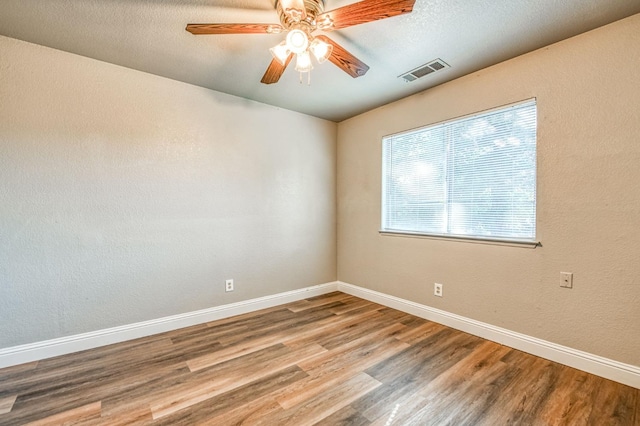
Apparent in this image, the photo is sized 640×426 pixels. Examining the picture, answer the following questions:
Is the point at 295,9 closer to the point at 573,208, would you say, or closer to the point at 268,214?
the point at 268,214

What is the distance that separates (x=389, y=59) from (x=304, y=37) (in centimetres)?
101

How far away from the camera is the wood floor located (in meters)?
1.62

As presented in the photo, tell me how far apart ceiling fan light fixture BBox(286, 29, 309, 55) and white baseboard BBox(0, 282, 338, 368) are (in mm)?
2611

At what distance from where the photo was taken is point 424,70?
2580 millimetres

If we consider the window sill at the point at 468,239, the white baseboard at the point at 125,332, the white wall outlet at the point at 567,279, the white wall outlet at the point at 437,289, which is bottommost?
the white baseboard at the point at 125,332

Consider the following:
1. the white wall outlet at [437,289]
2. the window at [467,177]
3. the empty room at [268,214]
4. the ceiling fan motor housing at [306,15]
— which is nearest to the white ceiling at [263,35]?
the empty room at [268,214]

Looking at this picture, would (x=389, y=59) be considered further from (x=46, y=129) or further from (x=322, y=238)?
(x=46, y=129)

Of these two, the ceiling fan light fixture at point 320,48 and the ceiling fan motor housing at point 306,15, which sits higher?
the ceiling fan motor housing at point 306,15

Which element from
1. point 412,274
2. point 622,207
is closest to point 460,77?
point 622,207

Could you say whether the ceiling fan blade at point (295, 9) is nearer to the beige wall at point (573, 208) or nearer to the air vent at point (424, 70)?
the air vent at point (424, 70)

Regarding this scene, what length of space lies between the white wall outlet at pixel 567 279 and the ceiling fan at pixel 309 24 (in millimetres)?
2168

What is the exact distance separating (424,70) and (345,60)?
3.32 ft

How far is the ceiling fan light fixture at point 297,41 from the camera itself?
168cm

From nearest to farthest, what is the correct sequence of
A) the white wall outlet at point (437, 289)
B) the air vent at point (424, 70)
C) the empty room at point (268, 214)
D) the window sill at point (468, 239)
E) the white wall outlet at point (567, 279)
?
the empty room at point (268, 214)
the white wall outlet at point (567, 279)
the window sill at point (468, 239)
the air vent at point (424, 70)
the white wall outlet at point (437, 289)
